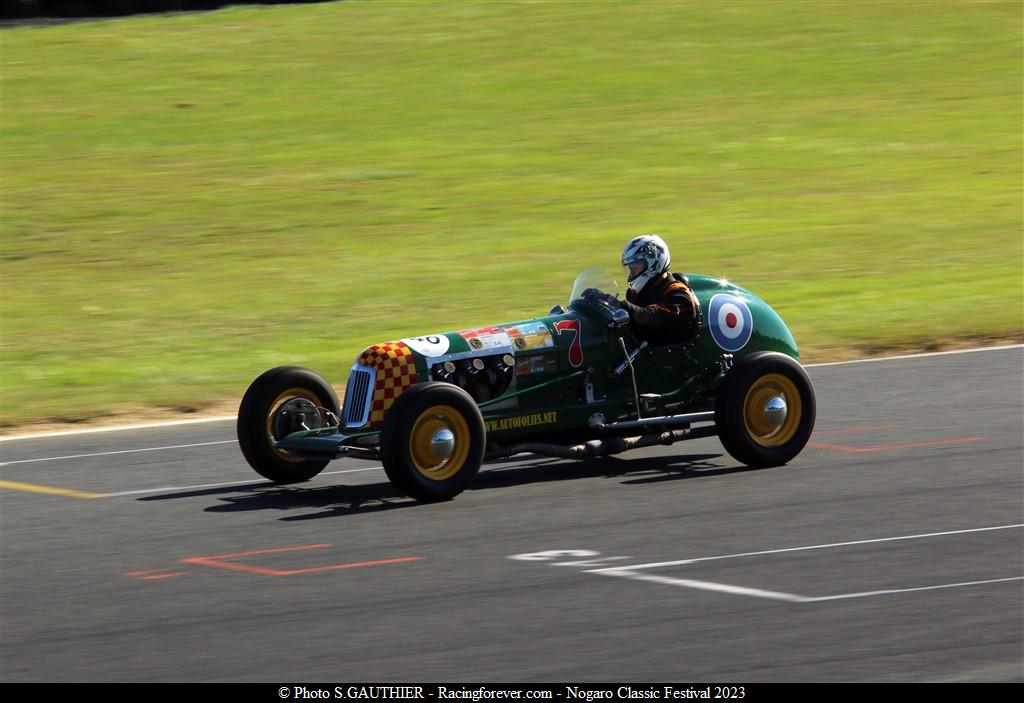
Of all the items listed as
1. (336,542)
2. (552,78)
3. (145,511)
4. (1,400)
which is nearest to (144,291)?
(1,400)

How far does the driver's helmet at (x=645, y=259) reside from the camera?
12.8 m

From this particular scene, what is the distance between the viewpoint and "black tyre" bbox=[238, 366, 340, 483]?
40.2 ft

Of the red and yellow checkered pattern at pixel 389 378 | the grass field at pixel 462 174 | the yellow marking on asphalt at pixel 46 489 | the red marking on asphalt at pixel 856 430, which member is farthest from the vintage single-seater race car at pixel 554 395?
the grass field at pixel 462 174

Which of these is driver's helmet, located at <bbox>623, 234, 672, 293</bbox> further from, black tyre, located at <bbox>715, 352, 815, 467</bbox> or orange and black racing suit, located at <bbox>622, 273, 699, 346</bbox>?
black tyre, located at <bbox>715, 352, 815, 467</bbox>

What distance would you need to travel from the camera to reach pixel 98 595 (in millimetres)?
9438

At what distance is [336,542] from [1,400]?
7.71m

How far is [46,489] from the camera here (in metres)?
12.7

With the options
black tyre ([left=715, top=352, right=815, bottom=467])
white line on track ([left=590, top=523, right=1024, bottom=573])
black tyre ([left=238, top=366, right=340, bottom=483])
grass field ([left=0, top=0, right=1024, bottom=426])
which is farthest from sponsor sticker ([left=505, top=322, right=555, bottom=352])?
grass field ([left=0, top=0, right=1024, bottom=426])

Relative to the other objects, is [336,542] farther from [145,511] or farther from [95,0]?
[95,0]

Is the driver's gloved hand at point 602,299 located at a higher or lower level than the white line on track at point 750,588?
higher

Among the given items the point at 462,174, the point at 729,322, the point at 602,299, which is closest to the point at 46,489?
the point at 602,299

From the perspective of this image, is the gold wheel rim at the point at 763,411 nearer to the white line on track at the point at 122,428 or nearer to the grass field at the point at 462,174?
the white line on track at the point at 122,428

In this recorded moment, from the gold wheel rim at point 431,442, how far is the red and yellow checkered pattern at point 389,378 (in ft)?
1.82
